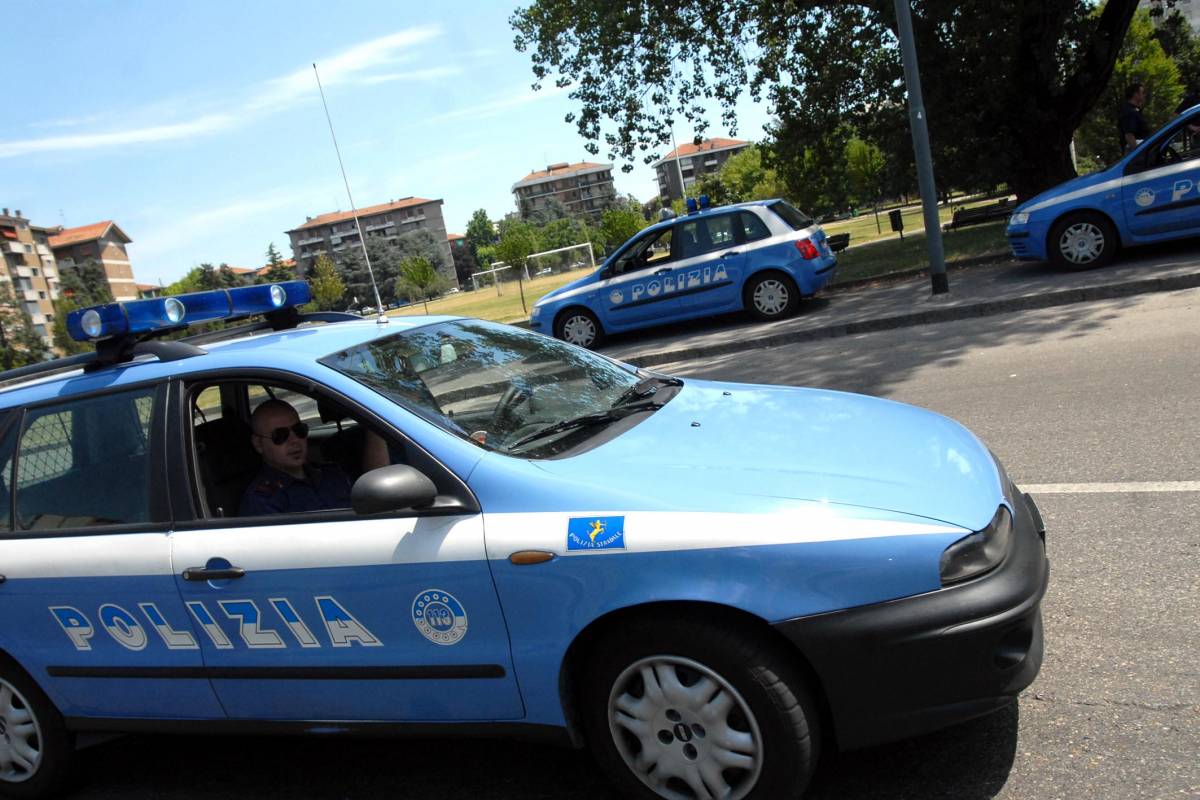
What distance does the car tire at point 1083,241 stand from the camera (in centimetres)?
1107

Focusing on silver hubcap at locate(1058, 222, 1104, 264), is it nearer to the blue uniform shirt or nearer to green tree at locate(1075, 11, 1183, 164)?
the blue uniform shirt

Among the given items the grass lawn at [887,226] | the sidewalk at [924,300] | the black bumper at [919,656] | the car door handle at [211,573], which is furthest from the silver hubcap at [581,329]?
the black bumper at [919,656]

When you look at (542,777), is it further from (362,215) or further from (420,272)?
(362,215)

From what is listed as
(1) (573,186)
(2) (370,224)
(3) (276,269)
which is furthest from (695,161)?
(3) (276,269)

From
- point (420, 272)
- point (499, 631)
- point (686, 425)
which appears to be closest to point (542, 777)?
point (499, 631)

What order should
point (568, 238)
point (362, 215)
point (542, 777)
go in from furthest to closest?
1. point (362, 215)
2. point (568, 238)
3. point (542, 777)

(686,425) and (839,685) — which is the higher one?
(686,425)

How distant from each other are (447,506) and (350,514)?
1.15 ft

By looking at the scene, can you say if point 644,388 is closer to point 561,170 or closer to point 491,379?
point 491,379

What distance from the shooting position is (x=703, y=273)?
541 inches

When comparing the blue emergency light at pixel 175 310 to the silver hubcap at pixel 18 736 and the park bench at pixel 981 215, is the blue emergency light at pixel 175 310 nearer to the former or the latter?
the silver hubcap at pixel 18 736

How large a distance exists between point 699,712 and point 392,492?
104 cm

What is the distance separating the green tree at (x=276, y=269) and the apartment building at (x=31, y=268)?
2096 cm

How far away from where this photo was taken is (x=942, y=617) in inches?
93.0
